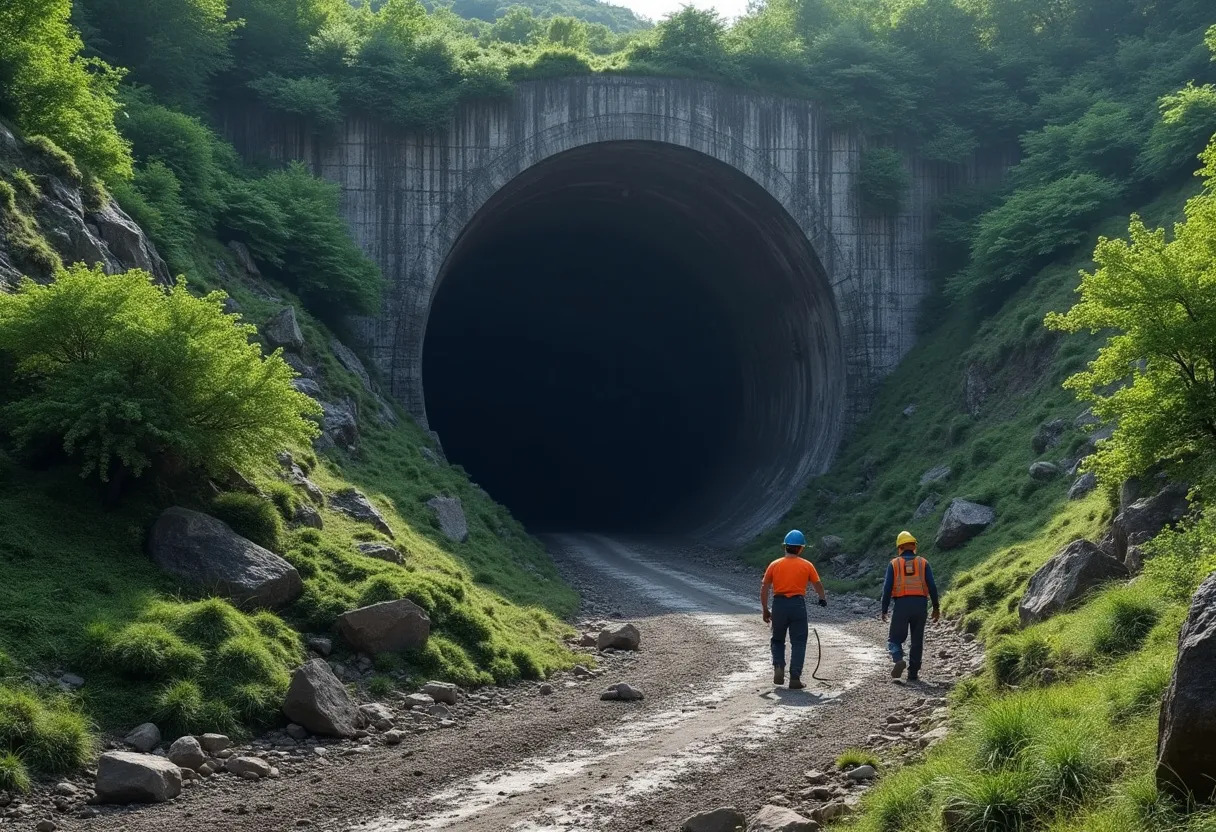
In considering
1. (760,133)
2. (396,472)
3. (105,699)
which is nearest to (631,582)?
(396,472)

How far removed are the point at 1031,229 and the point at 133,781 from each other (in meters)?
28.5

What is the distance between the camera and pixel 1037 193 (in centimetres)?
3284

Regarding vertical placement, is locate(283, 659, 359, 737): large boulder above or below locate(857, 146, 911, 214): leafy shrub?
below

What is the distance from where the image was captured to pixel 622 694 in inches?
534

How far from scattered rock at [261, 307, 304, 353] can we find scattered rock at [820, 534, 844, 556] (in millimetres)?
12609

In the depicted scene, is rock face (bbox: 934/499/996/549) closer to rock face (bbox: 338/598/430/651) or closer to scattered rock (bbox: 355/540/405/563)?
scattered rock (bbox: 355/540/405/563)

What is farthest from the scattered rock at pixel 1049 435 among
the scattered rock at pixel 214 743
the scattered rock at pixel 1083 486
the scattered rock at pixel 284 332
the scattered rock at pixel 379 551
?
the scattered rock at pixel 214 743

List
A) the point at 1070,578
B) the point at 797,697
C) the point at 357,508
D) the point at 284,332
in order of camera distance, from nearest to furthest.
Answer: the point at 797,697 < the point at 1070,578 < the point at 357,508 < the point at 284,332

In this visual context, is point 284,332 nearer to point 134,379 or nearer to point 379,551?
point 379,551

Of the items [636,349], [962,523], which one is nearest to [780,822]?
[962,523]

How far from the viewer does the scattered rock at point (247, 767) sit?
1033cm

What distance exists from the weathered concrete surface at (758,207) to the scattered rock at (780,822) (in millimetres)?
24027

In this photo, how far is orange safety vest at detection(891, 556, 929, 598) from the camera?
14.3m

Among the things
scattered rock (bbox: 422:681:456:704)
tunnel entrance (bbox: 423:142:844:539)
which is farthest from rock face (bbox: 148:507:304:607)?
tunnel entrance (bbox: 423:142:844:539)
